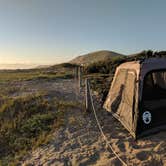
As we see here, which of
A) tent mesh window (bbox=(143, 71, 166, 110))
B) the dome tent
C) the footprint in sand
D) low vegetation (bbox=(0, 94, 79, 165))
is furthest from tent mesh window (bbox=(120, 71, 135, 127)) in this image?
low vegetation (bbox=(0, 94, 79, 165))

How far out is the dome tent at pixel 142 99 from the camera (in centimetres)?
594

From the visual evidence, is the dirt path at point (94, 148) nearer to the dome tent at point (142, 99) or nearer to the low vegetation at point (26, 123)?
the dome tent at point (142, 99)

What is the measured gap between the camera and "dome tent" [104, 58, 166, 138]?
19.5ft

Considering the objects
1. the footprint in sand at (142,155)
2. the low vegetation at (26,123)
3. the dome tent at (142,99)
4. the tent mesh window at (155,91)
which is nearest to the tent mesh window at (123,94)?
the dome tent at (142,99)

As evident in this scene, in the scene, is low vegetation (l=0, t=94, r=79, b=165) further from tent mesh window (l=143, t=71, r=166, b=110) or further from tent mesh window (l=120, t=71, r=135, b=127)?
tent mesh window (l=143, t=71, r=166, b=110)

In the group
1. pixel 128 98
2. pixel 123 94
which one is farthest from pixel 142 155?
pixel 123 94

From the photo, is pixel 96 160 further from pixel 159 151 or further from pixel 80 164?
pixel 159 151

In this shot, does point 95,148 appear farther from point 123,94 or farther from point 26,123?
point 26,123

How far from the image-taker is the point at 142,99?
6.07 meters

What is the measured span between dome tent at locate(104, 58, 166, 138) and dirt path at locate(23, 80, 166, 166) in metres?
0.26

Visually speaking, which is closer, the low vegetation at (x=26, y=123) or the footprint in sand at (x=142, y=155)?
the footprint in sand at (x=142, y=155)

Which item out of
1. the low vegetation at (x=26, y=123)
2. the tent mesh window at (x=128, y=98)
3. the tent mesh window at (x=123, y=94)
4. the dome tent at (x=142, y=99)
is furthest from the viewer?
the low vegetation at (x=26, y=123)

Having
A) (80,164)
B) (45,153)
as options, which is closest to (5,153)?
(45,153)

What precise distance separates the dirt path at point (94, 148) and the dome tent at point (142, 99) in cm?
26
